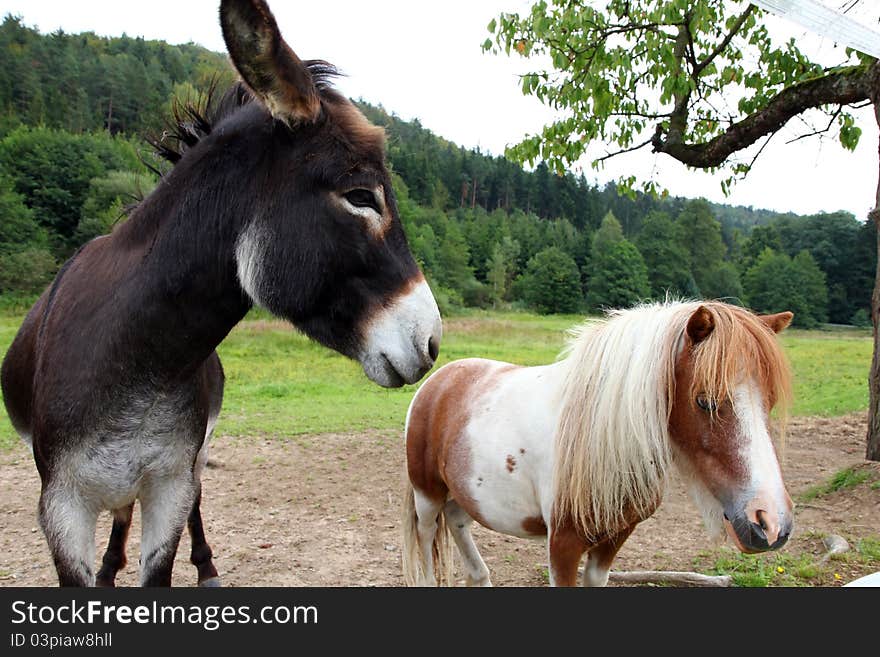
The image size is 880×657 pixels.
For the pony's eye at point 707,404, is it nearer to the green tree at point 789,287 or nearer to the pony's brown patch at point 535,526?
the pony's brown patch at point 535,526

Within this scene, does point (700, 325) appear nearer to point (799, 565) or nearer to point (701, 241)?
point (799, 565)

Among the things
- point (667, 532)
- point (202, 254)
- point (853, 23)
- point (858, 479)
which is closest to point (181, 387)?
point (202, 254)

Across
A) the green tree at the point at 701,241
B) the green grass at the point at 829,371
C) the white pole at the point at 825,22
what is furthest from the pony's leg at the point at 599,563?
the green tree at the point at 701,241

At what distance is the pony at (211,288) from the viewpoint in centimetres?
169

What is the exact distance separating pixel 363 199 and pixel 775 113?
5979mm

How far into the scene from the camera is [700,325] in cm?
215

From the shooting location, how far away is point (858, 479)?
502 cm

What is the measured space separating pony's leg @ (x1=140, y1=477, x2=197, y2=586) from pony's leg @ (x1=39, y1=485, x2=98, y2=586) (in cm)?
21

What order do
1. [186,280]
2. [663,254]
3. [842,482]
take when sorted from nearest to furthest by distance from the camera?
[186,280] < [842,482] < [663,254]

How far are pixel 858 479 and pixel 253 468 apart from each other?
6236 millimetres

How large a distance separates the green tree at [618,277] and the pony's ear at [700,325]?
57.3 feet

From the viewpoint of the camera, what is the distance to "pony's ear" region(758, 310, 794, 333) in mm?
2324

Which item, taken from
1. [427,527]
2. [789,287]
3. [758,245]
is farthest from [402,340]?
[758,245]

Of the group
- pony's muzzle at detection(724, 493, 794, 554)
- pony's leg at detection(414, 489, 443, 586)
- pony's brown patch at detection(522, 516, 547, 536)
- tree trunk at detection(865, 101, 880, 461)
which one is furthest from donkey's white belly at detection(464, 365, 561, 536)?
tree trunk at detection(865, 101, 880, 461)
